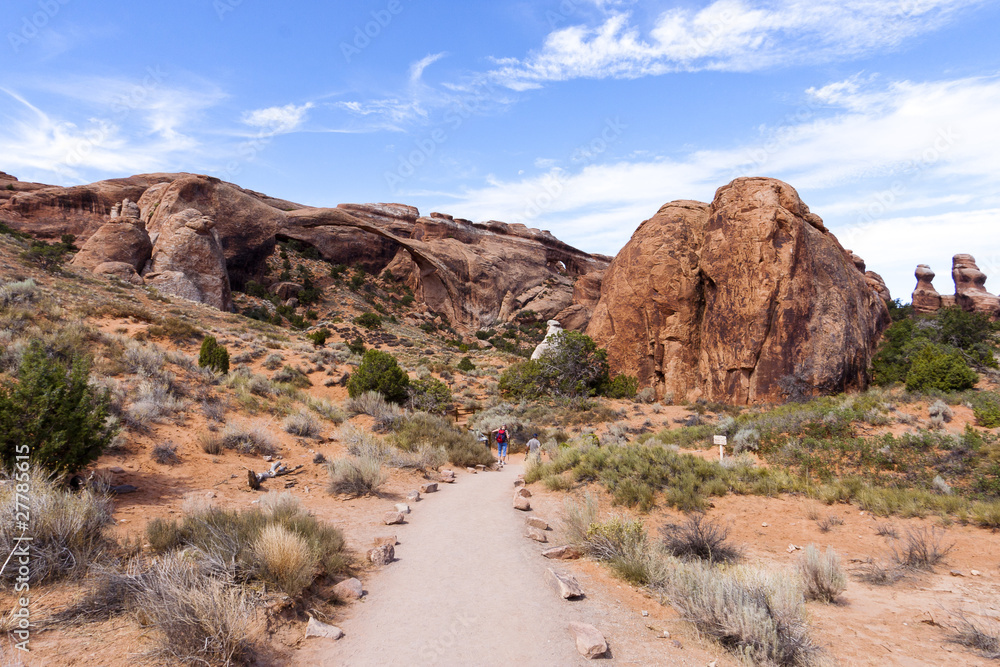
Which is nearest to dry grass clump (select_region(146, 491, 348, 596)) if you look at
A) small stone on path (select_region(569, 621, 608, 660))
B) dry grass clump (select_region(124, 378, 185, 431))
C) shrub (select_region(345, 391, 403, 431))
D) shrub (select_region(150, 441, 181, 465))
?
small stone on path (select_region(569, 621, 608, 660))

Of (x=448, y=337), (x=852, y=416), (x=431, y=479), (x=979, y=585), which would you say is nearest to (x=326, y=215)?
(x=448, y=337)

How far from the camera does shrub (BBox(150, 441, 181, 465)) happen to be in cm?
810

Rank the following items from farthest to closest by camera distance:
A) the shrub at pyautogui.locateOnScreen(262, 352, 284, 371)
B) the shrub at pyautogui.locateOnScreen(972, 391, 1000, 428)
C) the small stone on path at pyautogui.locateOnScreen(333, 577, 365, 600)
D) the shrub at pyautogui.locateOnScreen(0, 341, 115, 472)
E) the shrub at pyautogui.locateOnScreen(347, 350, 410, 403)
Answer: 1. the shrub at pyautogui.locateOnScreen(262, 352, 284, 371)
2. the shrub at pyautogui.locateOnScreen(347, 350, 410, 403)
3. the shrub at pyautogui.locateOnScreen(972, 391, 1000, 428)
4. the shrub at pyautogui.locateOnScreen(0, 341, 115, 472)
5. the small stone on path at pyautogui.locateOnScreen(333, 577, 365, 600)

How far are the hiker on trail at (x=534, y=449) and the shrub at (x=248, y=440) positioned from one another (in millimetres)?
5908

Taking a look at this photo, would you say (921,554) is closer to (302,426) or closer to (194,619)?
(194,619)

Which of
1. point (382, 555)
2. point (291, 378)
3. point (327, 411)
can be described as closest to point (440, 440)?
point (327, 411)

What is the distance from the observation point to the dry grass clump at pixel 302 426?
1159 centimetres

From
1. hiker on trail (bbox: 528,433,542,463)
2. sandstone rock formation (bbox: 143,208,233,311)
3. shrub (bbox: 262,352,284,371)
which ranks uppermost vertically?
sandstone rock formation (bbox: 143,208,233,311)

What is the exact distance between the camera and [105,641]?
3357 mm

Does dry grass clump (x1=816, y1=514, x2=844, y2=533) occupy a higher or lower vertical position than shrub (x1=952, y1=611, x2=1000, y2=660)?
lower

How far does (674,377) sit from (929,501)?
1599 cm

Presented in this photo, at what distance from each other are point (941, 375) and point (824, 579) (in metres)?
16.8

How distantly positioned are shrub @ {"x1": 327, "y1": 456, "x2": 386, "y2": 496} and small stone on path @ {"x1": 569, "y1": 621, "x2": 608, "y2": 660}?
5.76 metres

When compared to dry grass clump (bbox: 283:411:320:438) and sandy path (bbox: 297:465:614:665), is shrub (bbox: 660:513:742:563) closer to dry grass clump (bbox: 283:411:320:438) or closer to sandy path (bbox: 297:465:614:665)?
sandy path (bbox: 297:465:614:665)
